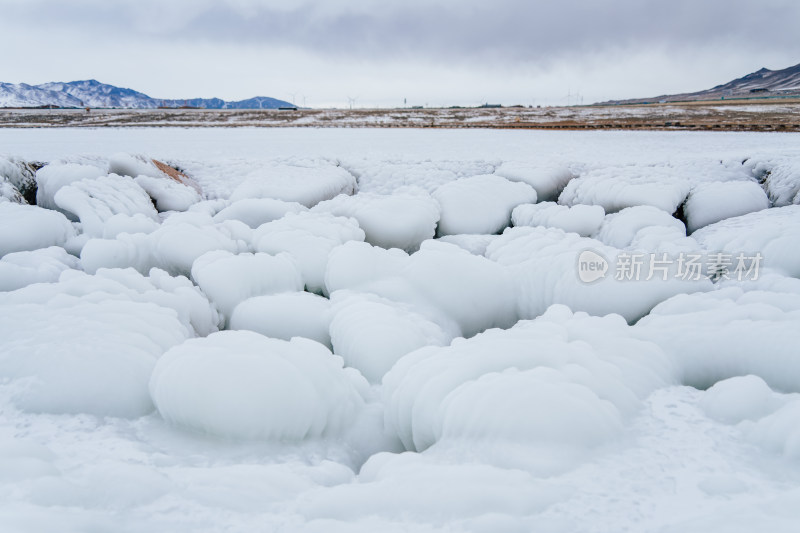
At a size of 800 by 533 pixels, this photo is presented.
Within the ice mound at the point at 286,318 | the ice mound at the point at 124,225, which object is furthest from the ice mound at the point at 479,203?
the ice mound at the point at 124,225

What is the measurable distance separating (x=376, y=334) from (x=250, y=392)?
2.97ft

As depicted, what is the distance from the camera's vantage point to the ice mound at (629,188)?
16.1 feet

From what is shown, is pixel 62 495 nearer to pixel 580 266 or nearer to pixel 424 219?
pixel 580 266

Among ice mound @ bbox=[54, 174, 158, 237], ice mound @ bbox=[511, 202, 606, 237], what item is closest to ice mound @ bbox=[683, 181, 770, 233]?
ice mound @ bbox=[511, 202, 606, 237]

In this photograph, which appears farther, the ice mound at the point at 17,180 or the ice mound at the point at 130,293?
Answer: the ice mound at the point at 17,180

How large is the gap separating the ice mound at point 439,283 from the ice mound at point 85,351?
1283mm

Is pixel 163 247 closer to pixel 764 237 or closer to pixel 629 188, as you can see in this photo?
pixel 629 188

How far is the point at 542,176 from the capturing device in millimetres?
5711

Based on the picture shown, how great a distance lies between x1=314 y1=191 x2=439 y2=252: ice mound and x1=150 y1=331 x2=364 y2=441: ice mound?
2506 mm

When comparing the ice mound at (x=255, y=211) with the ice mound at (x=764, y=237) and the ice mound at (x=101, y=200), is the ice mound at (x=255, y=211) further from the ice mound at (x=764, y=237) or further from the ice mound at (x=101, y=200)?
the ice mound at (x=764, y=237)

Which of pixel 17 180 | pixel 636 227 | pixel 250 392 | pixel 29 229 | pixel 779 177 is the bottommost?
pixel 250 392

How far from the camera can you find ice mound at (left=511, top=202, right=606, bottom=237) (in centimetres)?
466

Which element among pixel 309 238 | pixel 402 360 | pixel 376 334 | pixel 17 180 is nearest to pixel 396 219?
pixel 309 238

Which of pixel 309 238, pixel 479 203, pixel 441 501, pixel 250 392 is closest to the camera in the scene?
pixel 441 501
